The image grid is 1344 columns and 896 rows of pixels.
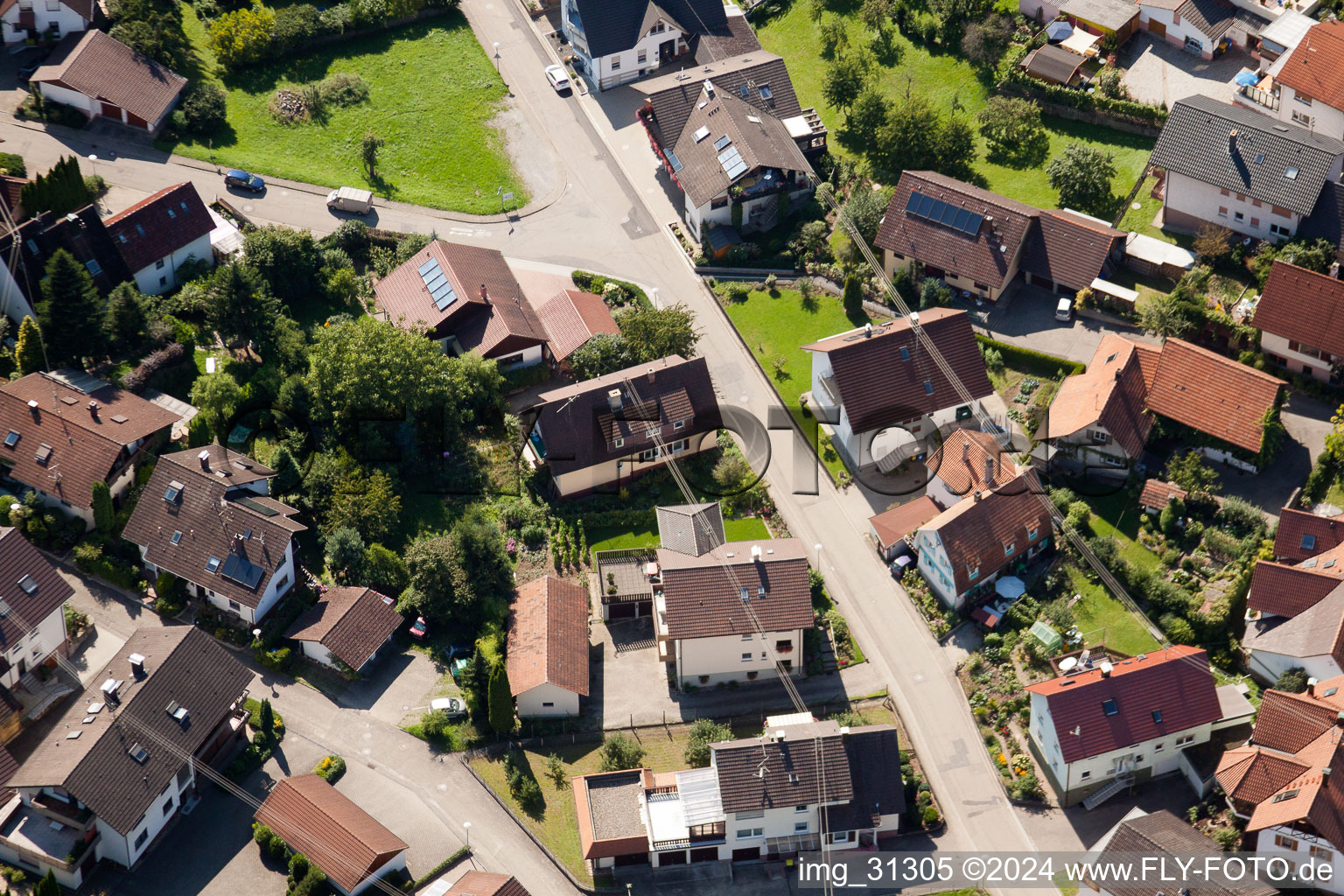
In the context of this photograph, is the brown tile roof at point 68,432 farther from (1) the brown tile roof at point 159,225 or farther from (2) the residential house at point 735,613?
(2) the residential house at point 735,613

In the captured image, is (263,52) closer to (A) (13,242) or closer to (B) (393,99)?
(B) (393,99)

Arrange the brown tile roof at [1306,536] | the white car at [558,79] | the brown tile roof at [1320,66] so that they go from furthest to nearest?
the white car at [558,79] < the brown tile roof at [1320,66] < the brown tile roof at [1306,536]

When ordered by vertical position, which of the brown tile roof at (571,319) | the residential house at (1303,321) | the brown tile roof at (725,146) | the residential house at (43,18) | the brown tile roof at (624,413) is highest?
the residential house at (43,18)

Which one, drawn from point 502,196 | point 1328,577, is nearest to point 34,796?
point 502,196

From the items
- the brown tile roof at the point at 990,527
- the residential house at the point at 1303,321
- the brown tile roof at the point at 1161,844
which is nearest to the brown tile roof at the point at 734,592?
the brown tile roof at the point at 990,527

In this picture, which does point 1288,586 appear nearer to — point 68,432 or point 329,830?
point 329,830

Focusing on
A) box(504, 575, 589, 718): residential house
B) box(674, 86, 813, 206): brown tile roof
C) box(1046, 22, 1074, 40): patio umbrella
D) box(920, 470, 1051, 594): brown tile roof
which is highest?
box(1046, 22, 1074, 40): patio umbrella

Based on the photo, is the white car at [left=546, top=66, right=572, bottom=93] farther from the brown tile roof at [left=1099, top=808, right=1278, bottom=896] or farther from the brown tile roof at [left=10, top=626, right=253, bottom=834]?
the brown tile roof at [left=1099, top=808, right=1278, bottom=896]

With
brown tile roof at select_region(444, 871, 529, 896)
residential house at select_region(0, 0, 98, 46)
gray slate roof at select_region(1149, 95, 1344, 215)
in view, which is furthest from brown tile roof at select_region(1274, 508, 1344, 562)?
residential house at select_region(0, 0, 98, 46)
